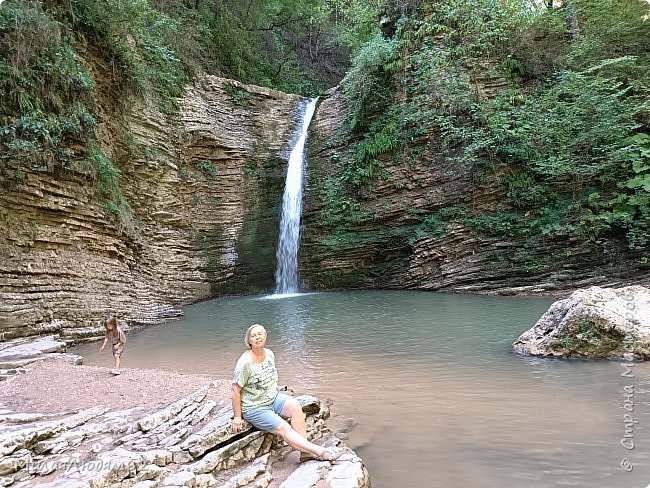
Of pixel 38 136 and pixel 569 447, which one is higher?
pixel 38 136

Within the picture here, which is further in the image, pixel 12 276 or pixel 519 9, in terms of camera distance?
pixel 519 9

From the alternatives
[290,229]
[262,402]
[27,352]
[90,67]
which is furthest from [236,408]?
[290,229]

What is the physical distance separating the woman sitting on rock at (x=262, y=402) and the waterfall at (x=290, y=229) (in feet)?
37.2


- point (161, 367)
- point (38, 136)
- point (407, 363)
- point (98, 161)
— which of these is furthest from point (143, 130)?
point (407, 363)

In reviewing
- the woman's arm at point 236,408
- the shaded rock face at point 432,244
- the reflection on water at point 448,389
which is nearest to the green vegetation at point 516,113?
the shaded rock face at point 432,244

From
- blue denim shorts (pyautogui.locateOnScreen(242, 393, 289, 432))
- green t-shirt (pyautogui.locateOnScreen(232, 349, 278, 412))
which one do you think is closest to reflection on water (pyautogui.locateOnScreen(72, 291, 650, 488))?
blue denim shorts (pyautogui.locateOnScreen(242, 393, 289, 432))

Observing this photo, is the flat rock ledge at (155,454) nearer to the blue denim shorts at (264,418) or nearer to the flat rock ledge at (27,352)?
the blue denim shorts at (264,418)

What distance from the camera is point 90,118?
361 inches

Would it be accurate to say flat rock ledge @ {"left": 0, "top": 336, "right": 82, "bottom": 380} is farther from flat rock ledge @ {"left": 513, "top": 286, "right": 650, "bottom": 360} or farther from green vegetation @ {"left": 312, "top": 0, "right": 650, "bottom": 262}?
green vegetation @ {"left": 312, "top": 0, "right": 650, "bottom": 262}

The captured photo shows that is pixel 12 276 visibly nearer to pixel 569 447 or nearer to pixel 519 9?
pixel 569 447

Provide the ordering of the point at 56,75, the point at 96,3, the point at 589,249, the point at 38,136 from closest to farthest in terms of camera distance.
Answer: the point at 38,136 → the point at 56,75 → the point at 96,3 → the point at 589,249

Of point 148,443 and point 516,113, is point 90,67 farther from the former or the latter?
point 516,113

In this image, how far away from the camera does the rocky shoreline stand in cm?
264

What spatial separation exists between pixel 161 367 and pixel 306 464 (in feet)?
12.0
